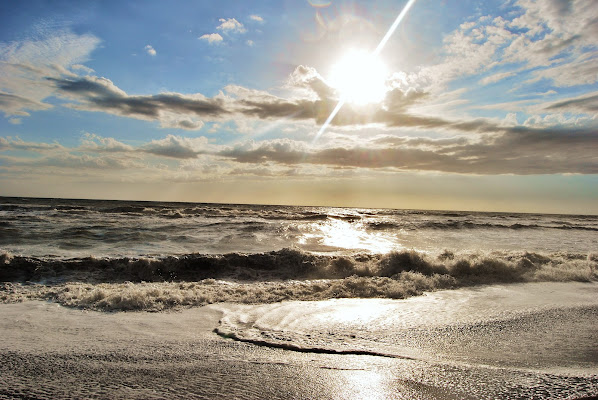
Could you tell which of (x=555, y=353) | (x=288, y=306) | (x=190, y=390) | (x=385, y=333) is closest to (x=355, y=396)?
(x=190, y=390)

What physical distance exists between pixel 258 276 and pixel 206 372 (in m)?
7.14

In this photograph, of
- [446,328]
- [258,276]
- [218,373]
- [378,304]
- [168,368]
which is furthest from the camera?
[258,276]

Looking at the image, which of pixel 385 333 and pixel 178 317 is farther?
pixel 178 317

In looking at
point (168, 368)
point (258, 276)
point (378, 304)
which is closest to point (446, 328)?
point (378, 304)

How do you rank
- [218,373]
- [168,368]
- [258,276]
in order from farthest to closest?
[258,276] → [168,368] → [218,373]

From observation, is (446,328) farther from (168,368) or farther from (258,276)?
(258,276)

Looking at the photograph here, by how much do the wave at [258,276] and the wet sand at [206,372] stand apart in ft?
6.90

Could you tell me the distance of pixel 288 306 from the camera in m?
6.60

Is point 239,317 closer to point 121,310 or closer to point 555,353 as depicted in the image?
point 121,310

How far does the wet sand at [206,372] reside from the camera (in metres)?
3.10

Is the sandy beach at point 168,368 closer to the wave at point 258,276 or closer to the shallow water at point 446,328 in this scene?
the shallow water at point 446,328

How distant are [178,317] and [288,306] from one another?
200cm

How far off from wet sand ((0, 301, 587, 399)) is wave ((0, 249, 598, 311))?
2103 mm

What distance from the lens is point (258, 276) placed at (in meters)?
10.6
